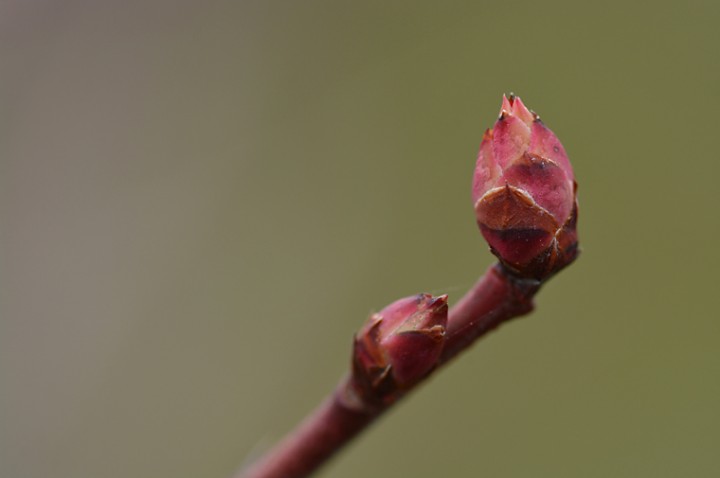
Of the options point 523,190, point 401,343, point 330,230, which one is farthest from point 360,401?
point 330,230

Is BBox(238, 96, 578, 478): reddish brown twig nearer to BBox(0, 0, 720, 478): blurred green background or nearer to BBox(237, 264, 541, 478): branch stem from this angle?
BBox(237, 264, 541, 478): branch stem

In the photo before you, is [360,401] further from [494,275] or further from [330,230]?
Result: [330,230]

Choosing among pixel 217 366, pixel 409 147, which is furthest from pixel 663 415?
pixel 217 366

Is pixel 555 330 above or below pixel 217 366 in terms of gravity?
below

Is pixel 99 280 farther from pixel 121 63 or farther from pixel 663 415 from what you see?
pixel 663 415

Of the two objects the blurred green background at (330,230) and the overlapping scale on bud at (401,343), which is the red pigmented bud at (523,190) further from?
the blurred green background at (330,230)

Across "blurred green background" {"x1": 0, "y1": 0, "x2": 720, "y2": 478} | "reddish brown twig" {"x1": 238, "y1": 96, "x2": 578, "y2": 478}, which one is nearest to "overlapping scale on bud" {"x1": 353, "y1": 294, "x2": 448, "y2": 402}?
"reddish brown twig" {"x1": 238, "y1": 96, "x2": 578, "y2": 478}
